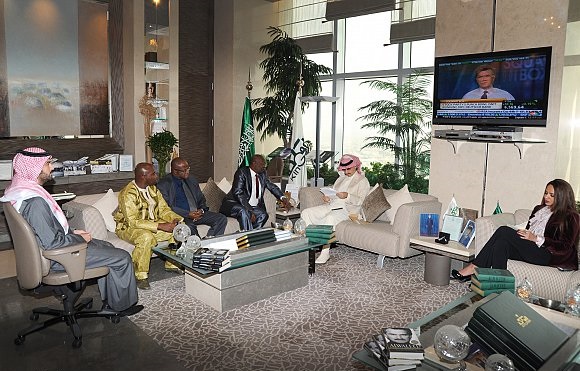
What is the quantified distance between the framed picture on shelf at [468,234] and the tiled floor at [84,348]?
2.82m

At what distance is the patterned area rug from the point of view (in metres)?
3.18

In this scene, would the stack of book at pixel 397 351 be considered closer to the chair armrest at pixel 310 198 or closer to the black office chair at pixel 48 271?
the black office chair at pixel 48 271

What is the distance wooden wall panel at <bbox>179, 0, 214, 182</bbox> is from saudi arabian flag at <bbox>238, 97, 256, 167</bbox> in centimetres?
116

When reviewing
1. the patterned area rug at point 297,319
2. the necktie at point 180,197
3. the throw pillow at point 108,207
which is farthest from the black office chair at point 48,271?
the necktie at point 180,197

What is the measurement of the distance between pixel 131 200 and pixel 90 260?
1.02 meters

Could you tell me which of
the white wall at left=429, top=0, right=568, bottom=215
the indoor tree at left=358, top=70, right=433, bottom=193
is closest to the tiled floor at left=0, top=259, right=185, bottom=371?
the white wall at left=429, top=0, right=568, bottom=215

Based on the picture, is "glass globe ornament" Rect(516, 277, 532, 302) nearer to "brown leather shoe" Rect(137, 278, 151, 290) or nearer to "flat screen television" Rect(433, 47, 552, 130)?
"flat screen television" Rect(433, 47, 552, 130)

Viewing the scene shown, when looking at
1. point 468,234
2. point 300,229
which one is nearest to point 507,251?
point 468,234

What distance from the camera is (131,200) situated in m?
4.46

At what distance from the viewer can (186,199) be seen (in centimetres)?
527

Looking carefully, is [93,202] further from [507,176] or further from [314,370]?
[507,176]

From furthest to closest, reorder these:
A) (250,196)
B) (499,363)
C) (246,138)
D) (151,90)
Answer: (246,138), (151,90), (250,196), (499,363)

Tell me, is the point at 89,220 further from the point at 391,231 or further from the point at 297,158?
the point at 297,158

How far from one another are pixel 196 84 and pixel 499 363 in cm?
785
